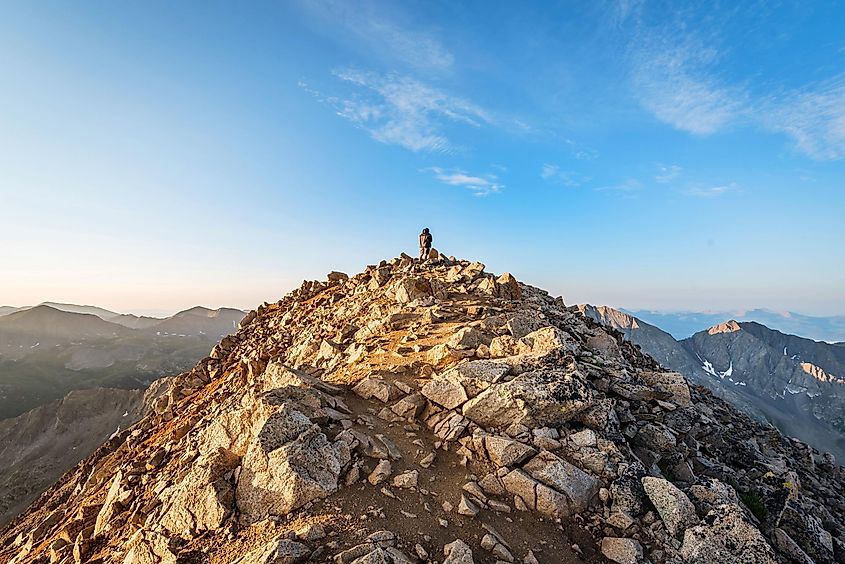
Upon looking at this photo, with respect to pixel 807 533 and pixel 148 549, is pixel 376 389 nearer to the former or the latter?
pixel 148 549

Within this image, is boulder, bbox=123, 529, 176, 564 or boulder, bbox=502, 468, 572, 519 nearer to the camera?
boulder, bbox=123, 529, 176, 564

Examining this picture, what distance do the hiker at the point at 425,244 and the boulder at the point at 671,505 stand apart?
20825mm

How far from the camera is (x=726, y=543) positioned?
25.0 ft

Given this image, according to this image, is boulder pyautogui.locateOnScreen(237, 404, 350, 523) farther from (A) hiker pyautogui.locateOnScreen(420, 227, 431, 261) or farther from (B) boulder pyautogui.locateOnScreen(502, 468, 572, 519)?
(A) hiker pyautogui.locateOnScreen(420, 227, 431, 261)

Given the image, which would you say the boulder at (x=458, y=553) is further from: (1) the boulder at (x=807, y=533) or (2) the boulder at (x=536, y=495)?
(1) the boulder at (x=807, y=533)

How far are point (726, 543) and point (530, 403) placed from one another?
4.34 meters

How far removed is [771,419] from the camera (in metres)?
170

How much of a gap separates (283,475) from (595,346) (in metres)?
13.1

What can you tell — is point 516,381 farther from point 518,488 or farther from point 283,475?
point 283,475

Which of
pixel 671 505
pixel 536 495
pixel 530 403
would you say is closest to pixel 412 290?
pixel 530 403

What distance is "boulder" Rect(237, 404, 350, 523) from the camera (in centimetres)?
773

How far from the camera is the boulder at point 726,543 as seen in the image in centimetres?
745

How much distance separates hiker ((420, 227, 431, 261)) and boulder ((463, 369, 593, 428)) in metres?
18.0

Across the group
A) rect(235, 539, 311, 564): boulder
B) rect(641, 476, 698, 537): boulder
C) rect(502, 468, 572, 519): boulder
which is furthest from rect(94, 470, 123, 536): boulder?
rect(641, 476, 698, 537): boulder
